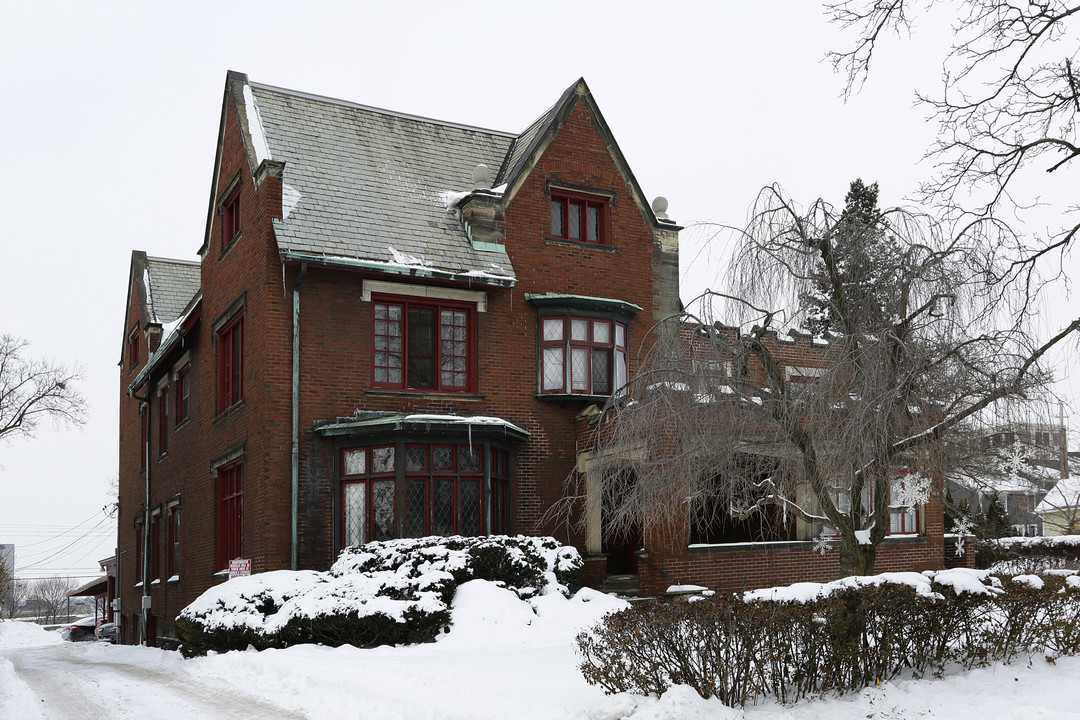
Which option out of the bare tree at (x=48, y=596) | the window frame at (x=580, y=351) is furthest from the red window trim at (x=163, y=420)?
the bare tree at (x=48, y=596)

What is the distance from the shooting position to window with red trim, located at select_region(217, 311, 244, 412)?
23578mm

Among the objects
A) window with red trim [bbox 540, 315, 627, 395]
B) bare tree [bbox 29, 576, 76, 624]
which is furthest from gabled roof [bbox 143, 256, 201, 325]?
bare tree [bbox 29, 576, 76, 624]

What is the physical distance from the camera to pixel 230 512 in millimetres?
23859

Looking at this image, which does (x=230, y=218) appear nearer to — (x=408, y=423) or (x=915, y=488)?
(x=408, y=423)

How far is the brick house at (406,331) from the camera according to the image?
A: 2108 centimetres

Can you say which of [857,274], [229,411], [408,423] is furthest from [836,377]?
[229,411]

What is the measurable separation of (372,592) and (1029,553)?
2320cm

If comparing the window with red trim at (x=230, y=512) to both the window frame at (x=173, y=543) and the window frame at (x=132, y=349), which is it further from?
the window frame at (x=132, y=349)

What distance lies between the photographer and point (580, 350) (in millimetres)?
23953

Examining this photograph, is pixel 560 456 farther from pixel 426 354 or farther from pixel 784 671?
pixel 784 671

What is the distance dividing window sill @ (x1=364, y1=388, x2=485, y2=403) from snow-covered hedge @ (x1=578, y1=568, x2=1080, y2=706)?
12227mm

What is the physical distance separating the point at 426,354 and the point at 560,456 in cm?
386

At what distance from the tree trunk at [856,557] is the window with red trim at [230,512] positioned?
13.8 m

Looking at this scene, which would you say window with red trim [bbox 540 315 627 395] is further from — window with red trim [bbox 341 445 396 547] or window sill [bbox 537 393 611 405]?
window with red trim [bbox 341 445 396 547]
